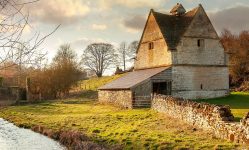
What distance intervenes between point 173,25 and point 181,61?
5.28m

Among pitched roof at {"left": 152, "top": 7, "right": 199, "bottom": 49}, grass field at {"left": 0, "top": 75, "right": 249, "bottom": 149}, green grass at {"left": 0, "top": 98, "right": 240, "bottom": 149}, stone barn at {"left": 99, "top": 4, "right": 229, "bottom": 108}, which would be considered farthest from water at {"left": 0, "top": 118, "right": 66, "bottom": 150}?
pitched roof at {"left": 152, "top": 7, "right": 199, "bottom": 49}

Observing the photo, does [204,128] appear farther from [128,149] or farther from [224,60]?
[224,60]

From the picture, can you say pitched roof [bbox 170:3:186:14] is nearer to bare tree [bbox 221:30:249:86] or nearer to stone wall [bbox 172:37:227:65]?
stone wall [bbox 172:37:227:65]

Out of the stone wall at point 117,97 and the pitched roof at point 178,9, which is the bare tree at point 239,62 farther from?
the stone wall at point 117,97

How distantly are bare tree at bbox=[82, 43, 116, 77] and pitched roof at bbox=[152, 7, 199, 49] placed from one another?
53.8m

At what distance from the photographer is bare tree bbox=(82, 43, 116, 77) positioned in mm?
99500

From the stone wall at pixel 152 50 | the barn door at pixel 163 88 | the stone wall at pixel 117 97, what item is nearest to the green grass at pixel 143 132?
the stone wall at pixel 117 97

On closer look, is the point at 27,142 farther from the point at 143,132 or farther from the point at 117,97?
the point at 117,97

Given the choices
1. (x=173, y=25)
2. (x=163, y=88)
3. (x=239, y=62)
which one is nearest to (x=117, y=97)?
(x=163, y=88)

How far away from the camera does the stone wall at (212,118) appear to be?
52.7 ft

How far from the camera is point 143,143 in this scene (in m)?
18.5

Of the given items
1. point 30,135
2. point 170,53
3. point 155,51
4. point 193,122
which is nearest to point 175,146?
point 193,122

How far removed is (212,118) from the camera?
63.5ft

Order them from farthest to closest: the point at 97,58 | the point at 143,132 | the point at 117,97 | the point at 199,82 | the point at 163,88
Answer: the point at 97,58, the point at 199,82, the point at 163,88, the point at 117,97, the point at 143,132
